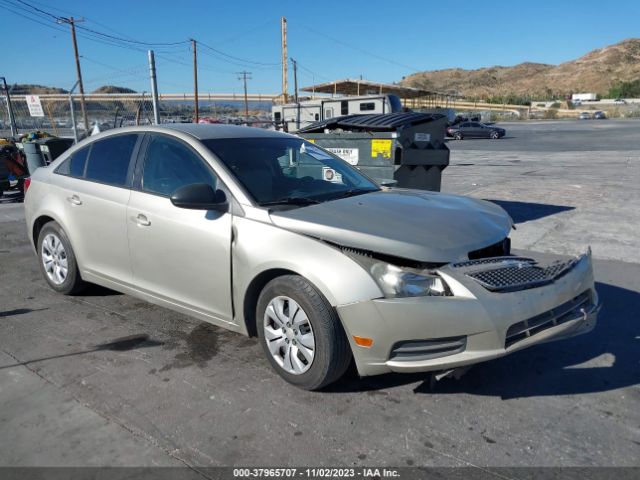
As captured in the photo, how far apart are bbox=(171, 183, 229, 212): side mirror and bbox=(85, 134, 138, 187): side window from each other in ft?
3.30

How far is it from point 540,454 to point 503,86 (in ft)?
533

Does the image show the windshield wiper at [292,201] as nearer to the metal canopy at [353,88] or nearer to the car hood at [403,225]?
the car hood at [403,225]

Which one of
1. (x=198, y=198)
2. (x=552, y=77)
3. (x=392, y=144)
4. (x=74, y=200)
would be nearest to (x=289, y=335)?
(x=198, y=198)

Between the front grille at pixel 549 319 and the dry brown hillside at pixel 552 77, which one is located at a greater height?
the dry brown hillside at pixel 552 77

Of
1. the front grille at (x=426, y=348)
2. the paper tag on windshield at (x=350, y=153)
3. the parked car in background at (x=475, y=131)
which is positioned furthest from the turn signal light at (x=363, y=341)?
the parked car in background at (x=475, y=131)

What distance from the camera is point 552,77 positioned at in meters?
144

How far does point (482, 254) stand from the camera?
3109 millimetres

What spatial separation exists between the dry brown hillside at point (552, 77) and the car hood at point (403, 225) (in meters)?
135

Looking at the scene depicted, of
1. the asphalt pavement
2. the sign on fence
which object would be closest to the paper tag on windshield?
the asphalt pavement

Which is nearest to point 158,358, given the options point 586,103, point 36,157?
point 36,157

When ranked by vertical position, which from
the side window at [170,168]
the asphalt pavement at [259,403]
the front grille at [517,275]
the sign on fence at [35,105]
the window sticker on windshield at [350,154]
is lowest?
the asphalt pavement at [259,403]

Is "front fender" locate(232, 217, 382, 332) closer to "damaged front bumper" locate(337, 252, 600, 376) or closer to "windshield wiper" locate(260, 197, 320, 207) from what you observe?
"damaged front bumper" locate(337, 252, 600, 376)

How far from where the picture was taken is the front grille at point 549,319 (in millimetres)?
2727

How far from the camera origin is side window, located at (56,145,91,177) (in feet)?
15.0
